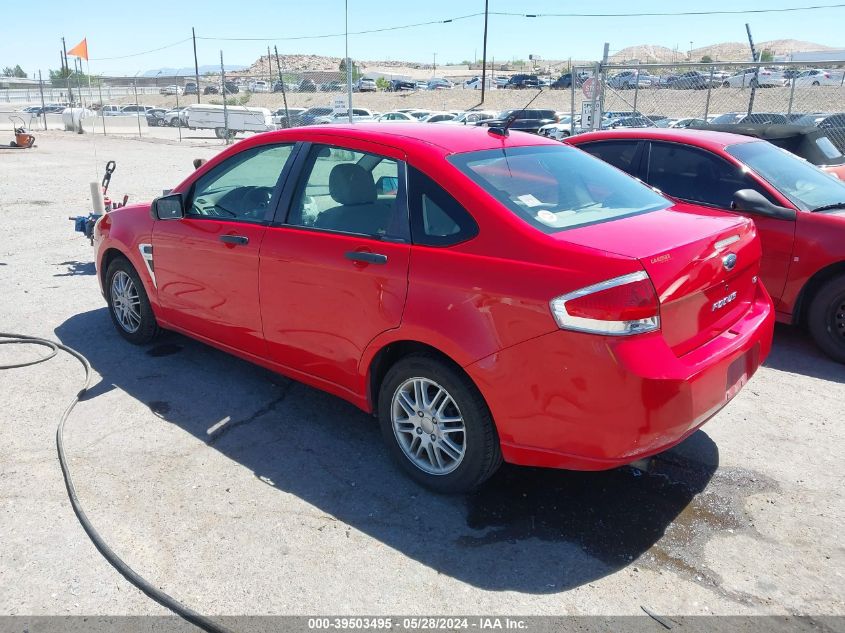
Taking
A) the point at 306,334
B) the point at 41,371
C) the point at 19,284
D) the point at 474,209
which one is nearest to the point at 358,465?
the point at 306,334

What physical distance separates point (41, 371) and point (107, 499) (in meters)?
2.07

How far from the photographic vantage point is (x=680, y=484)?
3662 mm

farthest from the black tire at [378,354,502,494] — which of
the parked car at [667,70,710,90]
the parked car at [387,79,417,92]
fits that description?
the parked car at [387,79,417,92]

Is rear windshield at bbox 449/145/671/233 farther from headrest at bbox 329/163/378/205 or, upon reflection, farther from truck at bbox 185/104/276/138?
truck at bbox 185/104/276/138

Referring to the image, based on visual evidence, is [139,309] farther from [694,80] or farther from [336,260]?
[694,80]

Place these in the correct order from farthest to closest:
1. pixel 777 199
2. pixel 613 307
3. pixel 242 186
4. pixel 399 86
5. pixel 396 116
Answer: pixel 399 86
pixel 396 116
pixel 777 199
pixel 242 186
pixel 613 307

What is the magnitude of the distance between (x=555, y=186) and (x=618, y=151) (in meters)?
3.20

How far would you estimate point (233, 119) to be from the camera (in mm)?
34000

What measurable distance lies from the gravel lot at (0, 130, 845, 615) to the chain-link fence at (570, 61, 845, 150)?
25.6 ft

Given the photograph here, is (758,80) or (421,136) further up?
(758,80)

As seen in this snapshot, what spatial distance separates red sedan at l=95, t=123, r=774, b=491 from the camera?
290 centimetres

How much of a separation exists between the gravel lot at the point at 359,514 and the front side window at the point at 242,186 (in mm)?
1219

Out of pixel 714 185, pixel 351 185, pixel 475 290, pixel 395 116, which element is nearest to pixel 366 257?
pixel 351 185

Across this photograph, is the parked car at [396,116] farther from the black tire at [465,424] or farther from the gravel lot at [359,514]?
the black tire at [465,424]
